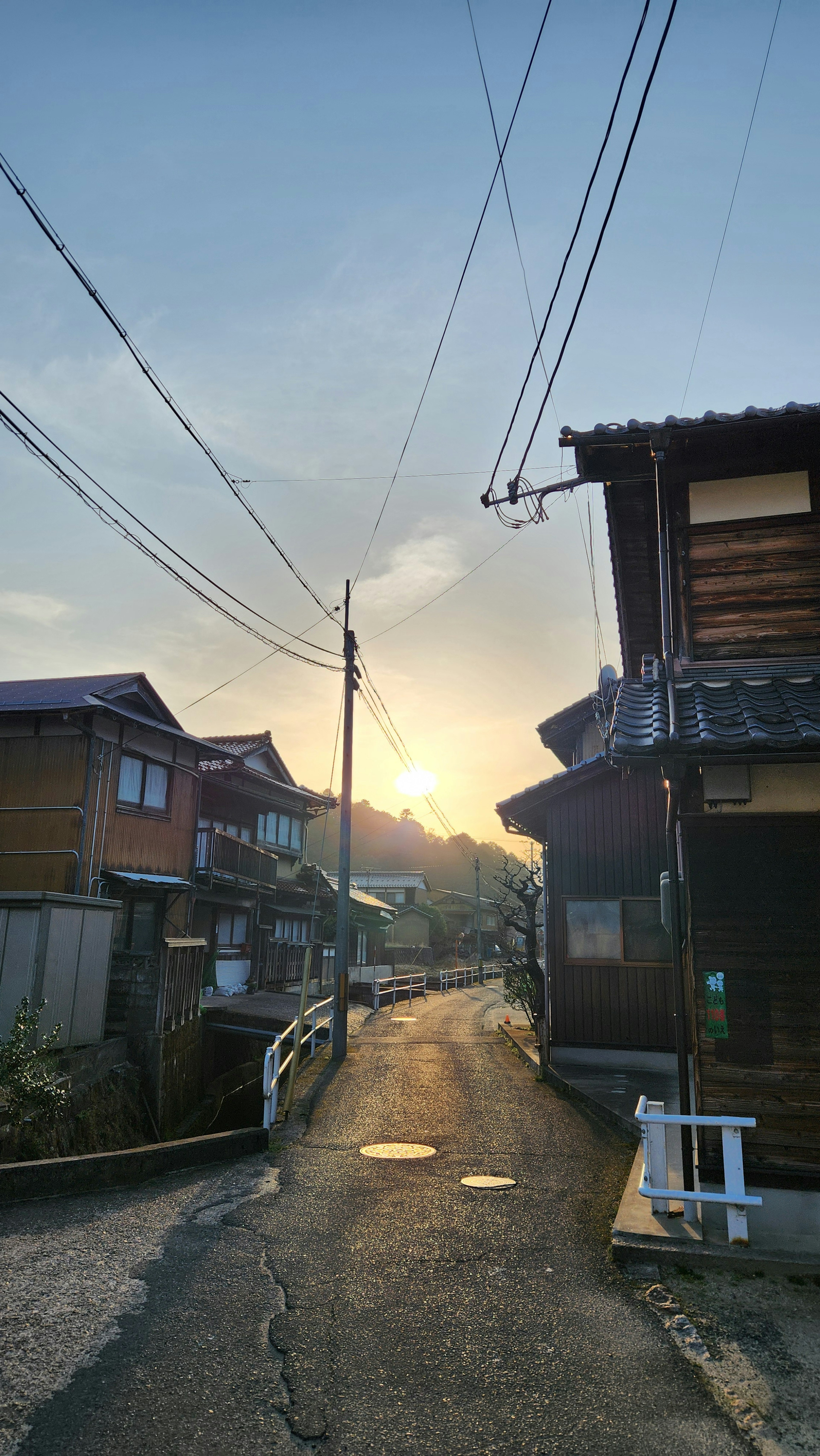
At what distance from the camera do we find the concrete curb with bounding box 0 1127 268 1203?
6.77m

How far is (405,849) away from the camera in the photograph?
93.1m

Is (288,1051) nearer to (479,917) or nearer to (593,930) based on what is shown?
(593,930)

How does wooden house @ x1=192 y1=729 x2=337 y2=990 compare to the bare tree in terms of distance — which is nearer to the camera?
the bare tree

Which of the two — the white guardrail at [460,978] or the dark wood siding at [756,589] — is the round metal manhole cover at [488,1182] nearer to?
the dark wood siding at [756,589]

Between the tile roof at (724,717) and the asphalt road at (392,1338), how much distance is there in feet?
11.4

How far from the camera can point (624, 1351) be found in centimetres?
434

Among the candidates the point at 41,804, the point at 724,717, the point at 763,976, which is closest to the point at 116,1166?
the point at 763,976

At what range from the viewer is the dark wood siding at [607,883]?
13312mm

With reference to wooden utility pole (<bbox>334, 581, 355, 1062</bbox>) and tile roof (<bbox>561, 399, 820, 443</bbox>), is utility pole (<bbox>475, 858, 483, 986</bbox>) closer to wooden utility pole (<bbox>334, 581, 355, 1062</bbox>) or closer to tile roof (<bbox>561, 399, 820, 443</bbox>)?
wooden utility pole (<bbox>334, 581, 355, 1062</bbox>)

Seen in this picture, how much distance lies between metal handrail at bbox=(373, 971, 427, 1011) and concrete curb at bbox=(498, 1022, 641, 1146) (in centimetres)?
980

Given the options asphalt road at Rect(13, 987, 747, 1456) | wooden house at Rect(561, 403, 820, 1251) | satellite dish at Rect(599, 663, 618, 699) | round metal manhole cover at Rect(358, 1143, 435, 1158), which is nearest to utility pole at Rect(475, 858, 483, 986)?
round metal manhole cover at Rect(358, 1143, 435, 1158)

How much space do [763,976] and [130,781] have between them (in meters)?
15.7

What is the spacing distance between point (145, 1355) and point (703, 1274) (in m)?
3.41

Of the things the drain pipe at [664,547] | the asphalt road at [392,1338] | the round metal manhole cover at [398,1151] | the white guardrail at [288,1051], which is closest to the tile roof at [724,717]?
the drain pipe at [664,547]
